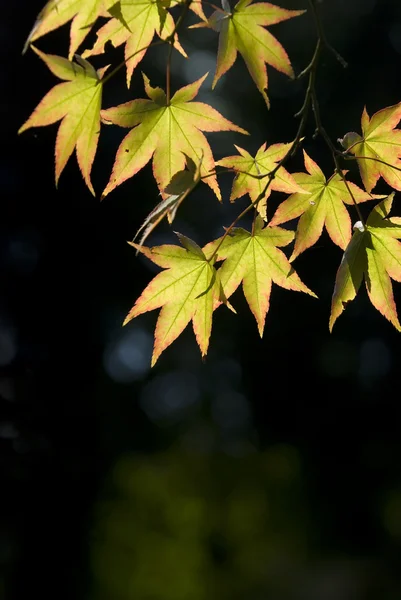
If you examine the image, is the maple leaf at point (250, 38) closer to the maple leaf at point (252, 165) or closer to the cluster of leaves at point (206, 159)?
the cluster of leaves at point (206, 159)

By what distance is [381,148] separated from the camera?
0.80 meters

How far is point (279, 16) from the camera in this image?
67 centimetres

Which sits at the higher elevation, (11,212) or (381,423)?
(11,212)

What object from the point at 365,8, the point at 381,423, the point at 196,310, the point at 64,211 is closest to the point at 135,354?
the point at 64,211

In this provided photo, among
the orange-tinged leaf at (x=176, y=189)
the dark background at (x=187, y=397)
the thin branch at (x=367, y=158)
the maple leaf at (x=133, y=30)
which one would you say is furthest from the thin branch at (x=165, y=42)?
the dark background at (x=187, y=397)

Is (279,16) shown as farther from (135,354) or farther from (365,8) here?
(135,354)

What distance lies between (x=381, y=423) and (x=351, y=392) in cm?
48

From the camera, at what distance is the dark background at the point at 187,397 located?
606 centimetres

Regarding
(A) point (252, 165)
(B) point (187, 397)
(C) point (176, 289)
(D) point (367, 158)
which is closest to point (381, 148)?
(D) point (367, 158)

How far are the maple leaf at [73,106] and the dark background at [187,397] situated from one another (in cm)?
502

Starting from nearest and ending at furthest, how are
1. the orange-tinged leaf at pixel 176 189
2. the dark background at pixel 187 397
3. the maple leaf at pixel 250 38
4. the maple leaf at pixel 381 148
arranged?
the orange-tinged leaf at pixel 176 189, the maple leaf at pixel 250 38, the maple leaf at pixel 381 148, the dark background at pixel 187 397

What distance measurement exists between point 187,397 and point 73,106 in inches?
270

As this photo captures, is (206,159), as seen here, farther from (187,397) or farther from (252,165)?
(187,397)

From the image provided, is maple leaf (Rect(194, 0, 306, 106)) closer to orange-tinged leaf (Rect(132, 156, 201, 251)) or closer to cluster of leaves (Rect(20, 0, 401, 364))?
cluster of leaves (Rect(20, 0, 401, 364))
